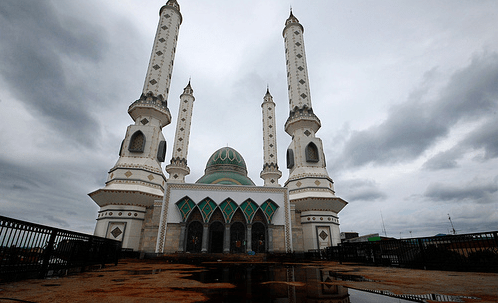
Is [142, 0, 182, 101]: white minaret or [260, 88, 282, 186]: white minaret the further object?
[260, 88, 282, 186]: white minaret

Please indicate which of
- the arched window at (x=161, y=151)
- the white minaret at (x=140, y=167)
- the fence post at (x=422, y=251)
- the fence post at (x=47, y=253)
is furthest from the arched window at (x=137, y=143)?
the fence post at (x=422, y=251)

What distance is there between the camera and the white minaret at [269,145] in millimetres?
30828

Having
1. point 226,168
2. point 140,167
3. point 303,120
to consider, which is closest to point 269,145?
point 226,168

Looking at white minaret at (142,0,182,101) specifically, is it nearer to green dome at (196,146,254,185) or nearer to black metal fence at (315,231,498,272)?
green dome at (196,146,254,185)

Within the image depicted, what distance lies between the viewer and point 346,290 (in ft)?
11.0

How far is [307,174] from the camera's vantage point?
763 inches

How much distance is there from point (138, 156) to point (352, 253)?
1579cm

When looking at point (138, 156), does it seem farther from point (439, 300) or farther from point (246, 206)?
point (439, 300)

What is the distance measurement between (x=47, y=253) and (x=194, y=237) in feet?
39.1

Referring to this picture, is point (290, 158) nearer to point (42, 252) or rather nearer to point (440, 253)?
point (440, 253)

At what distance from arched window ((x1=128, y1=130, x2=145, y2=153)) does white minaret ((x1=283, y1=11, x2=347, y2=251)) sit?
40.3 feet

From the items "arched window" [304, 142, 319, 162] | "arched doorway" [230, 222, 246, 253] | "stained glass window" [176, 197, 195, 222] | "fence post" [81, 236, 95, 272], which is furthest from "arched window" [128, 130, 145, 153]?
"arched window" [304, 142, 319, 162]

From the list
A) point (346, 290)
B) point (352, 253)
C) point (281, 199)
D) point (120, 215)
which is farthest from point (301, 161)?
point (346, 290)

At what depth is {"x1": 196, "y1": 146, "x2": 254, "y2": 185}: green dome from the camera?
22.5 metres
